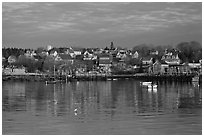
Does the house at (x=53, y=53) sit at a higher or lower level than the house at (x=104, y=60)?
higher

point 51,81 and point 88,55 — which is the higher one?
point 88,55

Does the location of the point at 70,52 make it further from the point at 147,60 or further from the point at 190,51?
the point at 190,51

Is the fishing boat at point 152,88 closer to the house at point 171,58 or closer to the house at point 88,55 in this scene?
the house at point 88,55

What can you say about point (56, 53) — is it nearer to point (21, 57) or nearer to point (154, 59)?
point (21, 57)

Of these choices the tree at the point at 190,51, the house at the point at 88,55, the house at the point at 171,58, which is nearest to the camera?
the tree at the point at 190,51

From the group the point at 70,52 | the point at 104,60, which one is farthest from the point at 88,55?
the point at 104,60

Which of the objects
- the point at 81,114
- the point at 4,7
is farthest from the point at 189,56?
the point at 4,7

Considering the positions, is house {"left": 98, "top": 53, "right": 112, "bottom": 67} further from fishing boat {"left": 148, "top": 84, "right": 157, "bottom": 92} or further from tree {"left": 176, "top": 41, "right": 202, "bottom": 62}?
fishing boat {"left": 148, "top": 84, "right": 157, "bottom": 92}

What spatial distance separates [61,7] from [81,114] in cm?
134

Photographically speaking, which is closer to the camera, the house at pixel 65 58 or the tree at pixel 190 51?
the tree at pixel 190 51

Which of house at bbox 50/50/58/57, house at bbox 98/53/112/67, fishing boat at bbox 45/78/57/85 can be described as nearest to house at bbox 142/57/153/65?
house at bbox 98/53/112/67

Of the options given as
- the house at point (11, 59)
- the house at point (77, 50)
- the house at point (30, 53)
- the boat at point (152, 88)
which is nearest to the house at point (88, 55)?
the house at point (77, 50)

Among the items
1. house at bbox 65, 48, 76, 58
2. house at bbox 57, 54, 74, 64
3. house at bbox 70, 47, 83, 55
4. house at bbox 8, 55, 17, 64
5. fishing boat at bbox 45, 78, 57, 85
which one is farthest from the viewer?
fishing boat at bbox 45, 78, 57, 85

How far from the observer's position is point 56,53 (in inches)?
230
